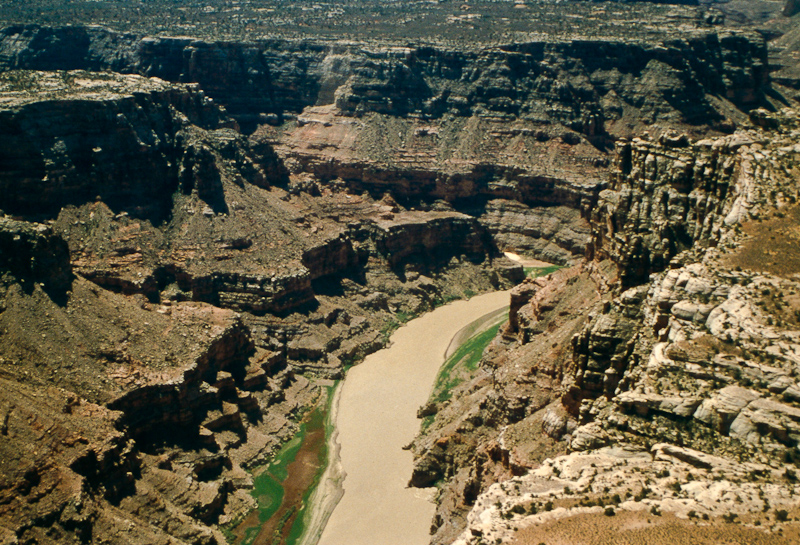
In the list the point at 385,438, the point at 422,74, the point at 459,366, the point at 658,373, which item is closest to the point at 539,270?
the point at 459,366

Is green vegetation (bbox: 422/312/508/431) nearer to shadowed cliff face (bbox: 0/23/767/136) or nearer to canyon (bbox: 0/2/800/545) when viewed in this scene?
canyon (bbox: 0/2/800/545)

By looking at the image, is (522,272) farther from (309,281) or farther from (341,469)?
(341,469)

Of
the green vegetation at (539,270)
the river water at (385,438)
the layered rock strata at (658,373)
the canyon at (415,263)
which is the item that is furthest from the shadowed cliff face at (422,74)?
the layered rock strata at (658,373)

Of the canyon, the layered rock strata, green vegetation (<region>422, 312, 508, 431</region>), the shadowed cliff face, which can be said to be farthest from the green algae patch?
the shadowed cliff face

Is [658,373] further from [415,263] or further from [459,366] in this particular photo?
[415,263]

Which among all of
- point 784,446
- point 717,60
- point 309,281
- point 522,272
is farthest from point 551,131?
point 784,446

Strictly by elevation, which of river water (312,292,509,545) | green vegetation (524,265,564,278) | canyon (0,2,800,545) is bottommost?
green vegetation (524,265,564,278)
